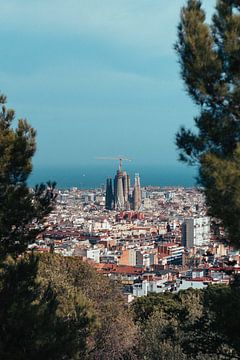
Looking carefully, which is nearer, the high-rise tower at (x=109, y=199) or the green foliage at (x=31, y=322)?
the green foliage at (x=31, y=322)

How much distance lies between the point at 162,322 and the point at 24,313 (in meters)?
5.89

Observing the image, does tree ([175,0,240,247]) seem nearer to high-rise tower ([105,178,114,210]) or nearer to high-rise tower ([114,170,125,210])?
high-rise tower ([114,170,125,210])

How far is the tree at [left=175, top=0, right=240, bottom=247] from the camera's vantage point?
5617 millimetres

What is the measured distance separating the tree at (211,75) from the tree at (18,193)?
8.54 ft

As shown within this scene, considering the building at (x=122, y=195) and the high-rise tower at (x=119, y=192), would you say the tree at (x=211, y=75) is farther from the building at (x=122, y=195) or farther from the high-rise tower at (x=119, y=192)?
the high-rise tower at (x=119, y=192)

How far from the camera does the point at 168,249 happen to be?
49.8 m

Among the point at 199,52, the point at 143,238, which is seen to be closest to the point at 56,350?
the point at 199,52

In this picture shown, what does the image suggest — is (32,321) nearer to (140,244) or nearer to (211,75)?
(211,75)

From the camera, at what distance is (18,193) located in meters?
7.78

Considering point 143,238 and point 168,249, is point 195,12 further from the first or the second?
point 143,238

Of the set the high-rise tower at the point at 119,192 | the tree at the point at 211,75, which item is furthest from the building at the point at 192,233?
the tree at the point at 211,75

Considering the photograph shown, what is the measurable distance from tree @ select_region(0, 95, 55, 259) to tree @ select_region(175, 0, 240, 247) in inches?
102

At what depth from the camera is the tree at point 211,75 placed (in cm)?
562

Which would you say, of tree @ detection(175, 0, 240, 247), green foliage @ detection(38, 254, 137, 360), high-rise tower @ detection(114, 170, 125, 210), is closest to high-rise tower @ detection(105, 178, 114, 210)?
high-rise tower @ detection(114, 170, 125, 210)
